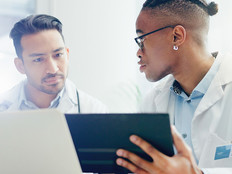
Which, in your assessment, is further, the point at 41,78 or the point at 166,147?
the point at 41,78

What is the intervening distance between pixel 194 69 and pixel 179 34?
185 millimetres

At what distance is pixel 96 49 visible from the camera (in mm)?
2336

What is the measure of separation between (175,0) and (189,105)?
517 millimetres

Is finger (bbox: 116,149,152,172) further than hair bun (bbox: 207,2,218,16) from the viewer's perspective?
No

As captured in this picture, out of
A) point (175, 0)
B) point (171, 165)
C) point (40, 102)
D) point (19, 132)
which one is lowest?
point (171, 165)

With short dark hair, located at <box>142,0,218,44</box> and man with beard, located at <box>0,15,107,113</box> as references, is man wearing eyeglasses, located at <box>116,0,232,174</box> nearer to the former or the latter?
short dark hair, located at <box>142,0,218,44</box>

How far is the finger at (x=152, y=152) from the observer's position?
0.68 meters

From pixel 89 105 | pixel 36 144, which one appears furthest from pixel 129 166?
pixel 89 105

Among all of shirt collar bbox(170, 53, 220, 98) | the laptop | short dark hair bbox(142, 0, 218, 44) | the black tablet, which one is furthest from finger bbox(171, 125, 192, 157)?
short dark hair bbox(142, 0, 218, 44)

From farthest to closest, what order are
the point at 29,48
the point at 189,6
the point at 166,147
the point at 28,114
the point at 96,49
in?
the point at 96,49 → the point at 29,48 → the point at 189,6 → the point at 166,147 → the point at 28,114

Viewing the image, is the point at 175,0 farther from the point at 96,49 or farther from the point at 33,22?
the point at 96,49

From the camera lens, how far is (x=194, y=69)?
135 centimetres

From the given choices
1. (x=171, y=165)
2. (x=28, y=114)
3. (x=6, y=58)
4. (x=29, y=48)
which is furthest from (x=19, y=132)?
(x=6, y=58)

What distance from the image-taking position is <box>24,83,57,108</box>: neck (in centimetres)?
163
